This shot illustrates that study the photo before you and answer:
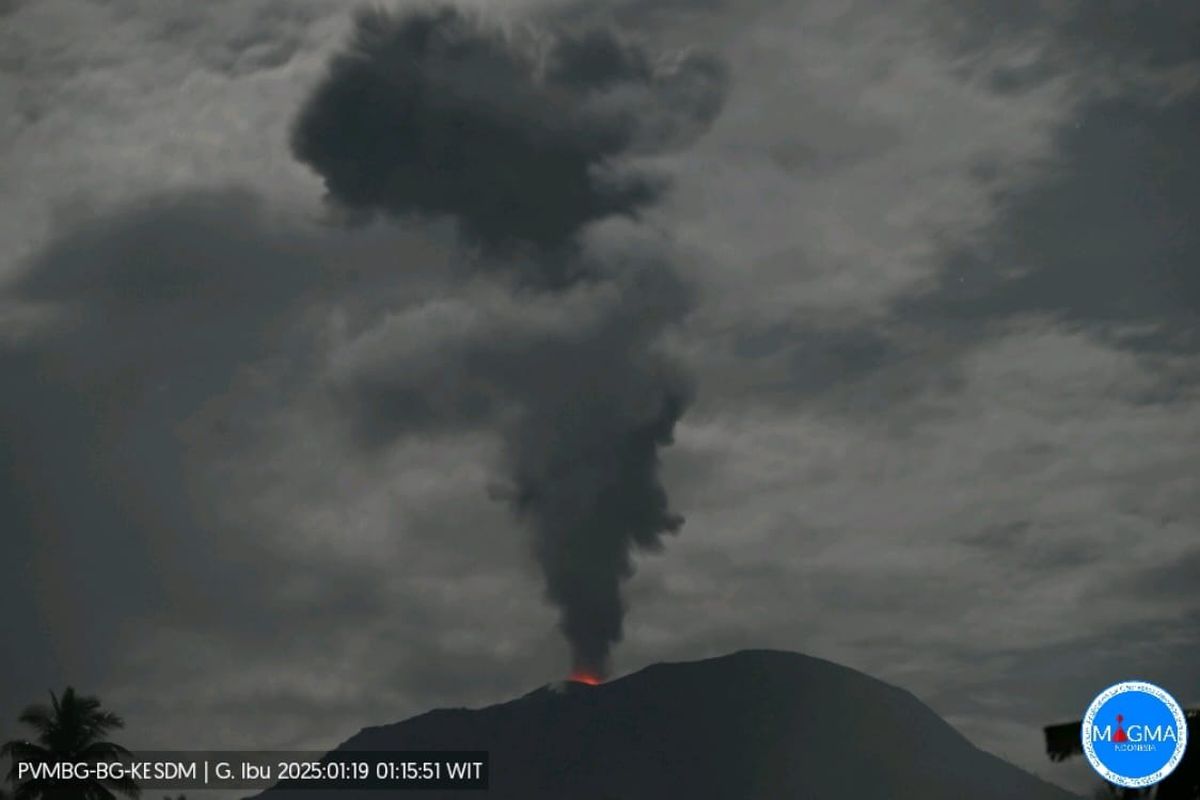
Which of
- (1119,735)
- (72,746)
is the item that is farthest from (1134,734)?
(72,746)

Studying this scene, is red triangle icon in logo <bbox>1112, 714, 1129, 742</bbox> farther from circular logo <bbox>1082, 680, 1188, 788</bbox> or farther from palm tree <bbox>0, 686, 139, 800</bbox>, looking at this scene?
palm tree <bbox>0, 686, 139, 800</bbox>

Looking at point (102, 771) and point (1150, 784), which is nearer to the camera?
point (1150, 784)

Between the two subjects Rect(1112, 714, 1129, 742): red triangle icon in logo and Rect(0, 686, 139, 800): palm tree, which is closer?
Rect(1112, 714, 1129, 742): red triangle icon in logo

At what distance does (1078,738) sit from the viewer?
31.1 meters

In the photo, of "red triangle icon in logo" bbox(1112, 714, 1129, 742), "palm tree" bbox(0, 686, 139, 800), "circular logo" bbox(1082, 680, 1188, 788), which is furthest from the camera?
"palm tree" bbox(0, 686, 139, 800)

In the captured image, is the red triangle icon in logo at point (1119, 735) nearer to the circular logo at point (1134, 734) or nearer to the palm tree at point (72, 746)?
the circular logo at point (1134, 734)

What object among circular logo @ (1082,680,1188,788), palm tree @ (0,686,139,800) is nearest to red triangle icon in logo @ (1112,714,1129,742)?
circular logo @ (1082,680,1188,788)

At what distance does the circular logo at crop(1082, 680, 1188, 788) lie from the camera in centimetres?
2880

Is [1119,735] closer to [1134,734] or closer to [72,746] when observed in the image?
[1134,734]

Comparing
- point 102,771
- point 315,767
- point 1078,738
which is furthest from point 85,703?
point 1078,738

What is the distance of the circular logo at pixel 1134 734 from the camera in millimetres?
28797

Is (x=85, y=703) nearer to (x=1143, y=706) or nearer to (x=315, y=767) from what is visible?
(x=315, y=767)

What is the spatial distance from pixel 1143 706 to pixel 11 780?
8249 cm

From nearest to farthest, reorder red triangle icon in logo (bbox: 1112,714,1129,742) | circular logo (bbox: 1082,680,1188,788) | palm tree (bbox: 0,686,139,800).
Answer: circular logo (bbox: 1082,680,1188,788)
red triangle icon in logo (bbox: 1112,714,1129,742)
palm tree (bbox: 0,686,139,800)
